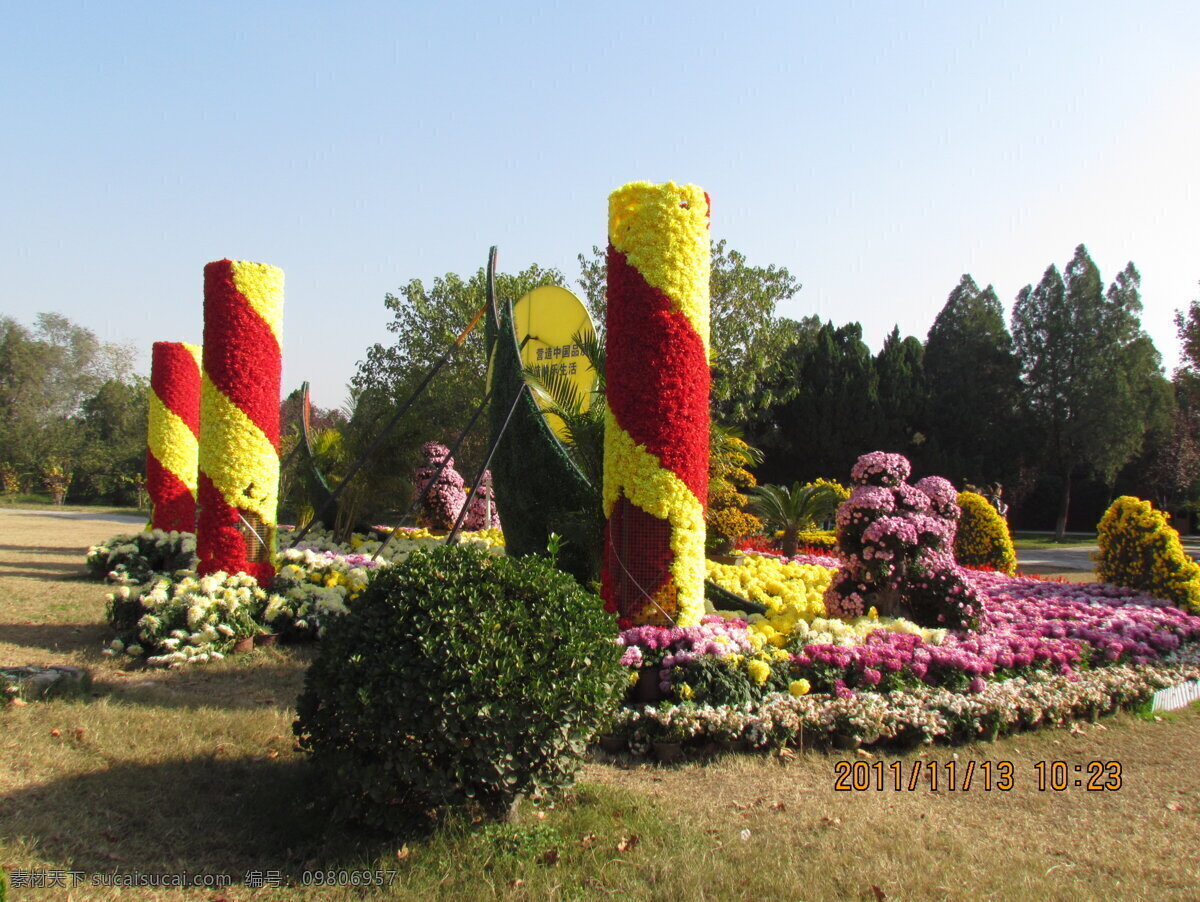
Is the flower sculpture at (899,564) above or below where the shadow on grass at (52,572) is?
above

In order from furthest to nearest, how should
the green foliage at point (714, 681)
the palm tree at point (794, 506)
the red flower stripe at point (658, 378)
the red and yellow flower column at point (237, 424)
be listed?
the palm tree at point (794, 506), the red and yellow flower column at point (237, 424), the red flower stripe at point (658, 378), the green foliage at point (714, 681)

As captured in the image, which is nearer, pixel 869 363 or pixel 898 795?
pixel 898 795

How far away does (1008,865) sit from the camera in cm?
348

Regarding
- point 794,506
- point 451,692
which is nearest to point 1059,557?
point 794,506

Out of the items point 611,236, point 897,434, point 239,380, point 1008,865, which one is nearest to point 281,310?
point 239,380

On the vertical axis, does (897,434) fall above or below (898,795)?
above

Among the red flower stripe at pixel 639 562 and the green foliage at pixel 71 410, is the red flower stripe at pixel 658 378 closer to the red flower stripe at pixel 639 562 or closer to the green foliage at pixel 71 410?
the red flower stripe at pixel 639 562

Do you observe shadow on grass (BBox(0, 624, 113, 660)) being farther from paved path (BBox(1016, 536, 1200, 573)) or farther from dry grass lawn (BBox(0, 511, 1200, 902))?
paved path (BBox(1016, 536, 1200, 573))

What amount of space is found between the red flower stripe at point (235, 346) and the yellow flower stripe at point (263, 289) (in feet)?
0.17

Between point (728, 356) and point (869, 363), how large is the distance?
974 centimetres

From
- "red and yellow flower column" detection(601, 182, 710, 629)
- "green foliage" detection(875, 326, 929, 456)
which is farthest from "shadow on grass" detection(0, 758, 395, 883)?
"green foliage" detection(875, 326, 929, 456)

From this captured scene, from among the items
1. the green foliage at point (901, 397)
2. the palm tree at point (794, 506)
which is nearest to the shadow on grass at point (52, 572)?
the palm tree at point (794, 506)

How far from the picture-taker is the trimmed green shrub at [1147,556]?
27.1ft

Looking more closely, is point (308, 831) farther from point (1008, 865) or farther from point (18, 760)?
point (1008, 865)
